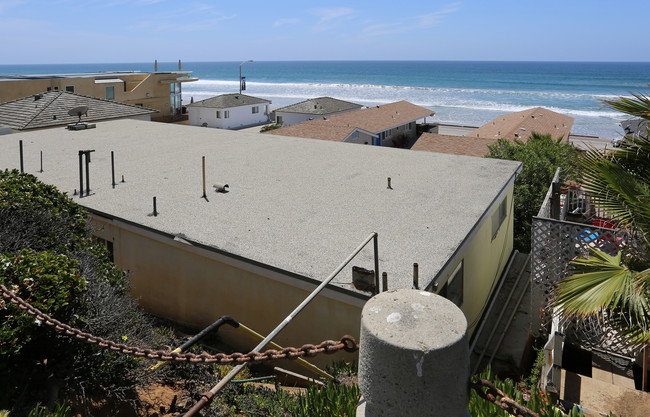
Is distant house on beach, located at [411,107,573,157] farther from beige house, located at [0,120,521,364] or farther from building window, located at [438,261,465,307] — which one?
building window, located at [438,261,465,307]

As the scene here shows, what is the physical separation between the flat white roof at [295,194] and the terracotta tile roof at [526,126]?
74.5ft

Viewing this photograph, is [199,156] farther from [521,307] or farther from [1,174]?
[521,307]

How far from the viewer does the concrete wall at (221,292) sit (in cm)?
829

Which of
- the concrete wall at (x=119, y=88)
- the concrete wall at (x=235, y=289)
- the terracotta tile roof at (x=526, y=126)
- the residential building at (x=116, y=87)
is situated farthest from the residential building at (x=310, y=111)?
the concrete wall at (x=235, y=289)

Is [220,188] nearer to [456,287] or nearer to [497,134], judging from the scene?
[456,287]

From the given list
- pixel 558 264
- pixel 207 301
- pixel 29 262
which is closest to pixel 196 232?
pixel 207 301

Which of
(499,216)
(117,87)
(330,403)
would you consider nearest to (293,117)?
(117,87)

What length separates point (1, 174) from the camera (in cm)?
920

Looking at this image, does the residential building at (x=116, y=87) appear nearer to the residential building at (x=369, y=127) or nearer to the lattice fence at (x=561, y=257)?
the residential building at (x=369, y=127)

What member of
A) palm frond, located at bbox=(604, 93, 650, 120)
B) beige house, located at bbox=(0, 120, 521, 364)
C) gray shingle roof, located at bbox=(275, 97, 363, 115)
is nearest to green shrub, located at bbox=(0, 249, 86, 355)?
beige house, located at bbox=(0, 120, 521, 364)

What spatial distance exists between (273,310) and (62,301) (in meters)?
3.84

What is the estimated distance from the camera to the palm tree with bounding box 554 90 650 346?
556 cm

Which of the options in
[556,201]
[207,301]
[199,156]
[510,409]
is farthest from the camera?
[199,156]

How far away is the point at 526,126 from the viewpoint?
3891 cm
